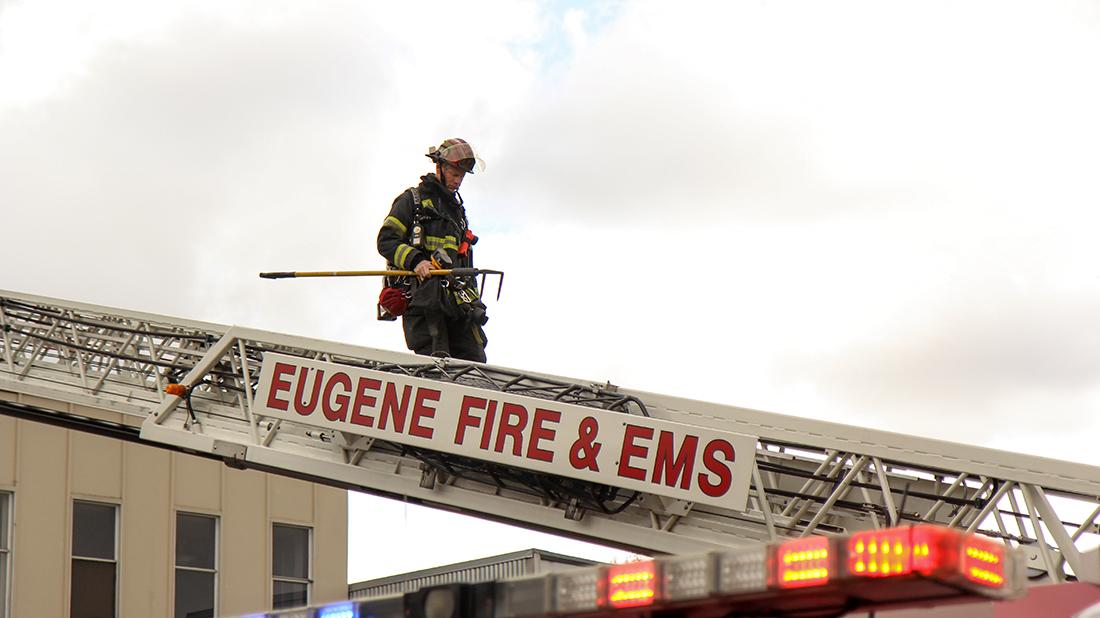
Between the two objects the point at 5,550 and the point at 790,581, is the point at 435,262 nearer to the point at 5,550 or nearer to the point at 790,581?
the point at 790,581

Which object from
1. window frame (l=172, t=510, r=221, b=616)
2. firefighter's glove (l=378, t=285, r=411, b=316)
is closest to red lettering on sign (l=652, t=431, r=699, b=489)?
firefighter's glove (l=378, t=285, r=411, b=316)

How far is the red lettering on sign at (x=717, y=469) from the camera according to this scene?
780 cm

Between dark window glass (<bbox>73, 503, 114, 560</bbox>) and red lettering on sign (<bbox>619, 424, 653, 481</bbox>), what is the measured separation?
975cm

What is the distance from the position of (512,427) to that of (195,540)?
977cm

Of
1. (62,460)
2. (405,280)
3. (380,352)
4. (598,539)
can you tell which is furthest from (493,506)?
(62,460)

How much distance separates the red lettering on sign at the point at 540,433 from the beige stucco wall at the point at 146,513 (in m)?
7.16

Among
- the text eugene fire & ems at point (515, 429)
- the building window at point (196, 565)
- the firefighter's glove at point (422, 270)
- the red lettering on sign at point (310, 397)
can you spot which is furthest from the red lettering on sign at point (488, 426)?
the building window at point (196, 565)

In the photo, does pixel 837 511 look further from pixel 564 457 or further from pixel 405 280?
pixel 405 280

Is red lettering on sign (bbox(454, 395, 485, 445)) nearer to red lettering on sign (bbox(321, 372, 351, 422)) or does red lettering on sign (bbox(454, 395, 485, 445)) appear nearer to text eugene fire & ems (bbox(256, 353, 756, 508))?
text eugene fire & ems (bbox(256, 353, 756, 508))

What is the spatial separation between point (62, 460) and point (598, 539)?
30.5 ft

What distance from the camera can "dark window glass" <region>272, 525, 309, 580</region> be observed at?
18000mm

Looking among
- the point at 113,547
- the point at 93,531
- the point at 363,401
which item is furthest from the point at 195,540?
the point at 363,401

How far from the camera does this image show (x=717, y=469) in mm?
7828

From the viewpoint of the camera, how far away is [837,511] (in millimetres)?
8250
